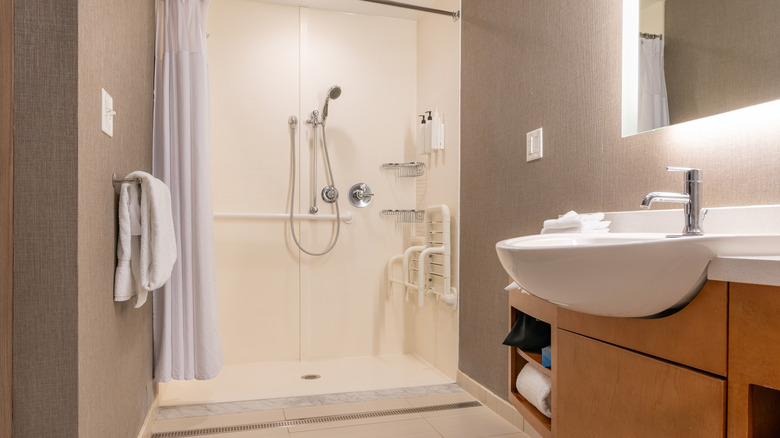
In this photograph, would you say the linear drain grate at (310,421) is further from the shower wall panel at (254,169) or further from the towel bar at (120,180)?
the towel bar at (120,180)

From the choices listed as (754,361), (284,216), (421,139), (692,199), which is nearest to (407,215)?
(421,139)

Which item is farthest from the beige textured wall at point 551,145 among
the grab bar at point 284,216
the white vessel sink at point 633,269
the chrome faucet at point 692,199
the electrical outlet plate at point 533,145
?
the grab bar at point 284,216

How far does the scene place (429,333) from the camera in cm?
302

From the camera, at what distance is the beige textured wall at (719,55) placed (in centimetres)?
110

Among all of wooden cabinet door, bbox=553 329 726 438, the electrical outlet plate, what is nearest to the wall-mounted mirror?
the electrical outlet plate

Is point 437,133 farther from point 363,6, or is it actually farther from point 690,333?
point 690,333

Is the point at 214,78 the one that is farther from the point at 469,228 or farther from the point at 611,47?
the point at 611,47

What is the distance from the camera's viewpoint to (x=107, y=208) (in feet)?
4.62

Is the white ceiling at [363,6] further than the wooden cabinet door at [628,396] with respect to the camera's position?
Yes

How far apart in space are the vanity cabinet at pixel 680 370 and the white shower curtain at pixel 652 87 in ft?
2.19

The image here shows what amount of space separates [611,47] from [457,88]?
3.81ft
